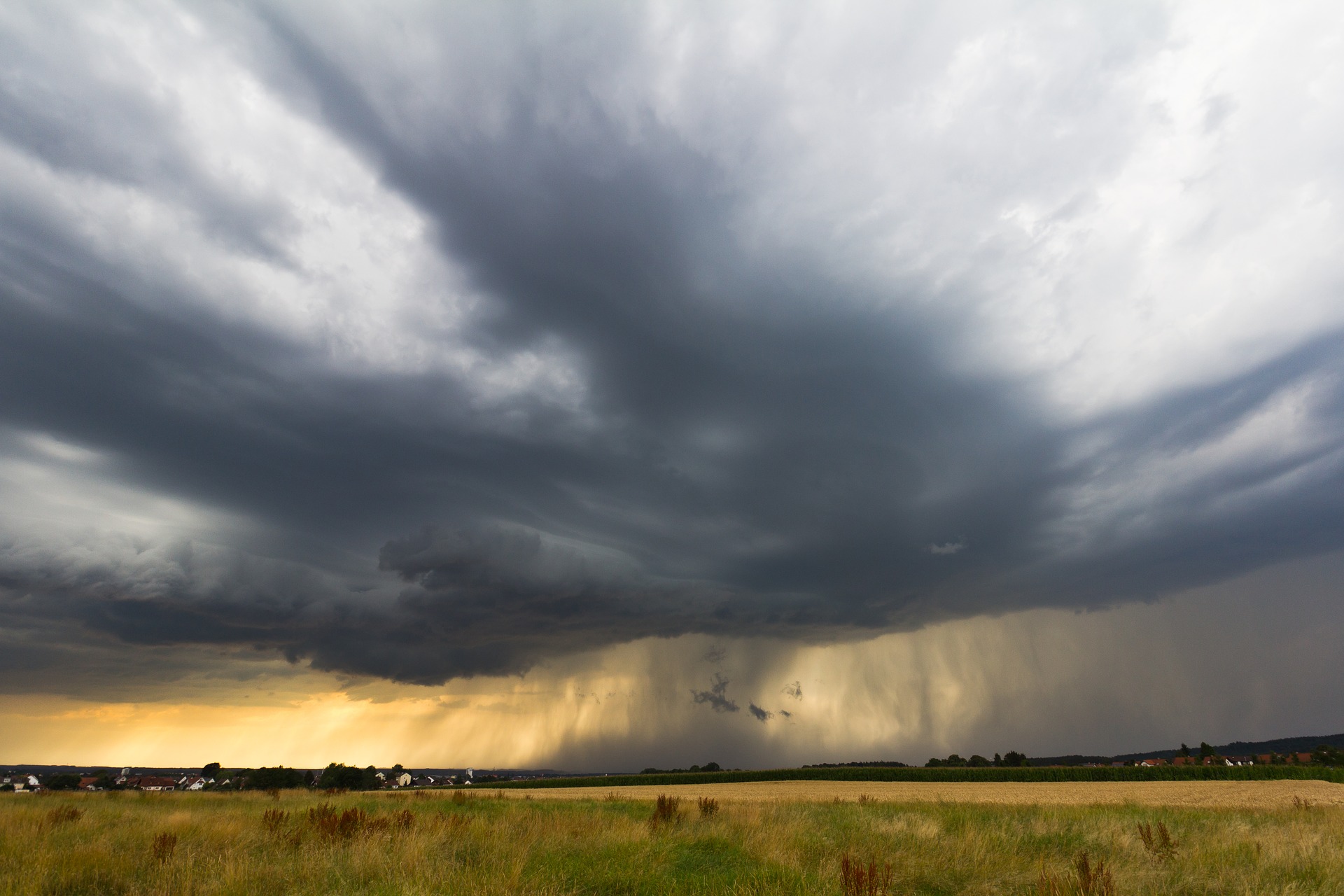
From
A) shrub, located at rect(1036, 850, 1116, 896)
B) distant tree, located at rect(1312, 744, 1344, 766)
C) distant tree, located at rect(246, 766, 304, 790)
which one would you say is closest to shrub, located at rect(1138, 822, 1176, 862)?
shrub, located at rect(1036, 850, 1116, 896)

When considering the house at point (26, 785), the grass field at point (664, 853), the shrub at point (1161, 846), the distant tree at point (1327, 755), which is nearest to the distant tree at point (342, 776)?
the house at point (26, 785)

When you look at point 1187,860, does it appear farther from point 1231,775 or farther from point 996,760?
point 996,760

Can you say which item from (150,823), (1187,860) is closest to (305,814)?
(150,823)

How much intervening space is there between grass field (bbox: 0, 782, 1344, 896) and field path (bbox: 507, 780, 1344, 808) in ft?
52.8

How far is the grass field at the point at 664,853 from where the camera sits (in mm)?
11008

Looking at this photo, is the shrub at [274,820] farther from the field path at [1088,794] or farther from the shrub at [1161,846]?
the shrub at [1161,846]

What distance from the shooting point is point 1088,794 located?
2078 inches

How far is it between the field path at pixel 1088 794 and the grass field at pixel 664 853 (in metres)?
16.1

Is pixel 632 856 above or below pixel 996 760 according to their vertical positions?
above

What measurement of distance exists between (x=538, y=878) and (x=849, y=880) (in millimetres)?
5214

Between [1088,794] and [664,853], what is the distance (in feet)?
181

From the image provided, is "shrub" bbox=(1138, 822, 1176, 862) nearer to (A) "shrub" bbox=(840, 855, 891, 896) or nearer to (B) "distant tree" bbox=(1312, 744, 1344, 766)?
(A) "shrub" bbox=(840, 855, 891, 896)

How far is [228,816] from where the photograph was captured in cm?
2245

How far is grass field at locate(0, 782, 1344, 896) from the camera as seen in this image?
11.0m
